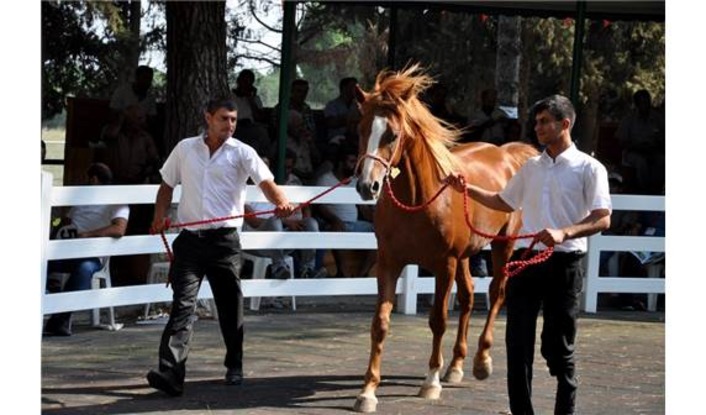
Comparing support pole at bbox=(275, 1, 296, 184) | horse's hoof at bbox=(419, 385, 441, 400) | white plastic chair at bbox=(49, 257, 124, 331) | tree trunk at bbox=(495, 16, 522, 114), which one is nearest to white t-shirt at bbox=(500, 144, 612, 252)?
horse's hoof at bbox=(419, 385, 441, 400)

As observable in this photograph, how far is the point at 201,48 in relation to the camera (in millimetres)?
13750

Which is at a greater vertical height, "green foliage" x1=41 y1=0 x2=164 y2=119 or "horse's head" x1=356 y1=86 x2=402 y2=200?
"green foliage" x1=41 y1=0 x2=164 y2=119

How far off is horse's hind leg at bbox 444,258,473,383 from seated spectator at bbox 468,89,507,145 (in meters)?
6.19

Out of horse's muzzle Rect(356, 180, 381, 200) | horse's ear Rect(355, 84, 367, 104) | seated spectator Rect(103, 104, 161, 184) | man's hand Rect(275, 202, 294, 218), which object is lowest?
man's hand Rect(275, 202, 294, 218)

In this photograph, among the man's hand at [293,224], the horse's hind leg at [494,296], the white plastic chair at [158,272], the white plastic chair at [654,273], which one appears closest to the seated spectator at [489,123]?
the white plastic chair at [654,273]

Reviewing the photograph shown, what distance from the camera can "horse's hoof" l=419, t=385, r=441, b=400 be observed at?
939 cm

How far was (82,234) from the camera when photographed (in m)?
12.0

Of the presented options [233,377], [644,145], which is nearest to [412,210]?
[233,377]

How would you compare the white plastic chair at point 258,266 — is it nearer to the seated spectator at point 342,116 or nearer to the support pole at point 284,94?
the support pole at point 284,94

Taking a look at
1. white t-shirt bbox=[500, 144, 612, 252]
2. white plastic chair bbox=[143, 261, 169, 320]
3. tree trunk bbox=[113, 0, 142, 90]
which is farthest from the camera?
tree trunk bbox=[113, 0, 142, 90]

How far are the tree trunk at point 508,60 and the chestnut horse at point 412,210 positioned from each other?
10077 millimetres

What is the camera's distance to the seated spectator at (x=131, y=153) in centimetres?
1420

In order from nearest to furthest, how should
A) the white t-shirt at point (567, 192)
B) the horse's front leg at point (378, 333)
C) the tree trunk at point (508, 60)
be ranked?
the white t-shirt at point (567, 192)
the horse's front leg at point (378, 333)
the tree trunk at point (508, 60)

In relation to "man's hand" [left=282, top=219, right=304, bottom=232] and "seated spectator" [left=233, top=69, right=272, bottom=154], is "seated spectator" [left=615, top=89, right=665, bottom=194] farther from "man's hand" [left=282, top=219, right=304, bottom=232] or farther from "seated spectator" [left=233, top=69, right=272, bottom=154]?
"man's hand" [left=282, top=219, right=304, bottom=232]
